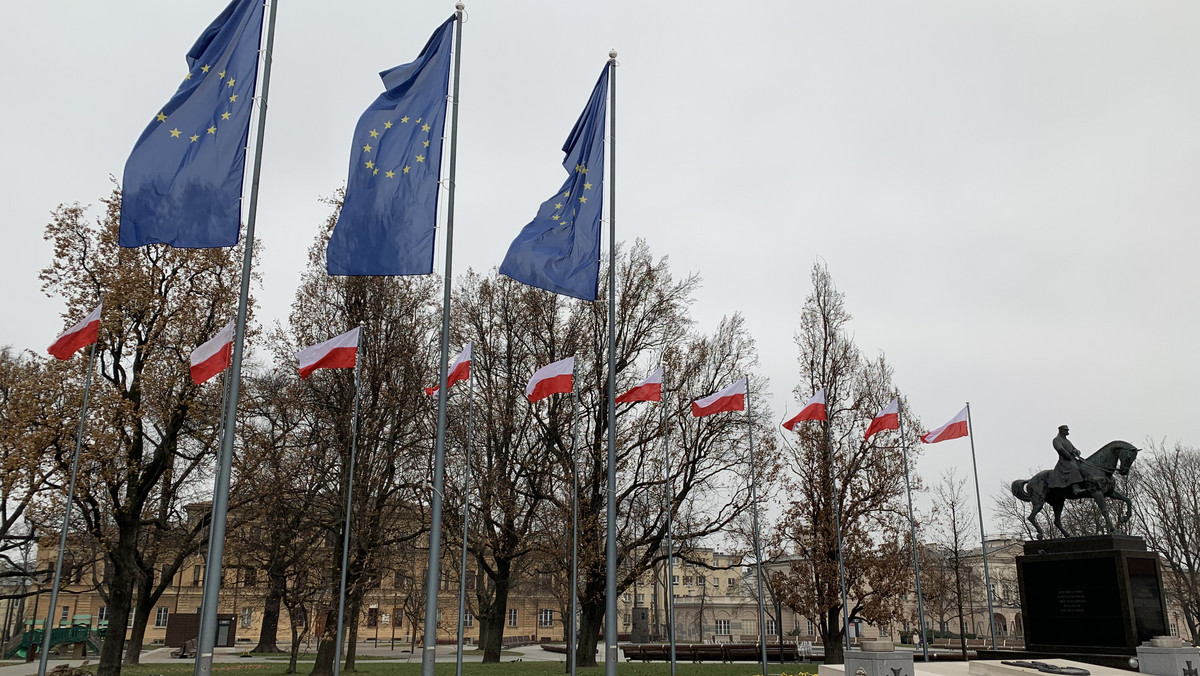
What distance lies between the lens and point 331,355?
20.2 meters

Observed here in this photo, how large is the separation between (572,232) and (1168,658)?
17.4m

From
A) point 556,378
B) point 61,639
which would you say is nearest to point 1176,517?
point 556,378

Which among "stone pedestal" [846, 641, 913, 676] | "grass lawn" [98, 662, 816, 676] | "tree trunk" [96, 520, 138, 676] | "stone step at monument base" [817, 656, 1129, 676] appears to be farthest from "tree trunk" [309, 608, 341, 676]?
"stone pedestal" [846, 641, 913, 676]

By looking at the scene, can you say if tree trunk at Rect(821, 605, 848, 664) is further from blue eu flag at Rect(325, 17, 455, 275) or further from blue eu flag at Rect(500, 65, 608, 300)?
blue eu flag at Rect(325, 17, 455, 275)

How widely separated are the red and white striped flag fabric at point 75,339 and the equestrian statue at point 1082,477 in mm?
27470

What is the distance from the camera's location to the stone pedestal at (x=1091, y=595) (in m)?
22.1

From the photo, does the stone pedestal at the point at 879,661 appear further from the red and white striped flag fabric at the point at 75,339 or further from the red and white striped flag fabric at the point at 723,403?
the red and white striped flag fabric at the point at 75,339

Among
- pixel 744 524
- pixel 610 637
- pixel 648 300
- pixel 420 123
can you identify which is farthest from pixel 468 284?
pixel 610 637

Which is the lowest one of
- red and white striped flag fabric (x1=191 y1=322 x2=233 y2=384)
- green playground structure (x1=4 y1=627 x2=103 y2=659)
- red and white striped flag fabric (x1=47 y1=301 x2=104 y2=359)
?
green playground structure (x1=4 y1=627 x2=103 y2=659)

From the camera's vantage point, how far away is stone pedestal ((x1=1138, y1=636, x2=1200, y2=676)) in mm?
19297

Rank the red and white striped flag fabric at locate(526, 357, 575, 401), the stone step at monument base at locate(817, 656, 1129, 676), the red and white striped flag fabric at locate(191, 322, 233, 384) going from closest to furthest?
the red and white striped flag fabric at locate(191, 322, 233, 384)
the stone step at monument base at locate(817, 656, 1129, 676)
the red and white striped flag fabric at locate(526, 357, 575, 401)

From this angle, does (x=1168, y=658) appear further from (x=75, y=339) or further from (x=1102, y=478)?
(x=75, y=339)

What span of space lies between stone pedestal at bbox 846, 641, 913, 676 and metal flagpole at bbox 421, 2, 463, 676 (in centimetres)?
950

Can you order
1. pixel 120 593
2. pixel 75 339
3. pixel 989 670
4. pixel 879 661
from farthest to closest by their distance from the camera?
pixel 120 593
pixel 75 339
pixel 989 670
pixel 879 661
